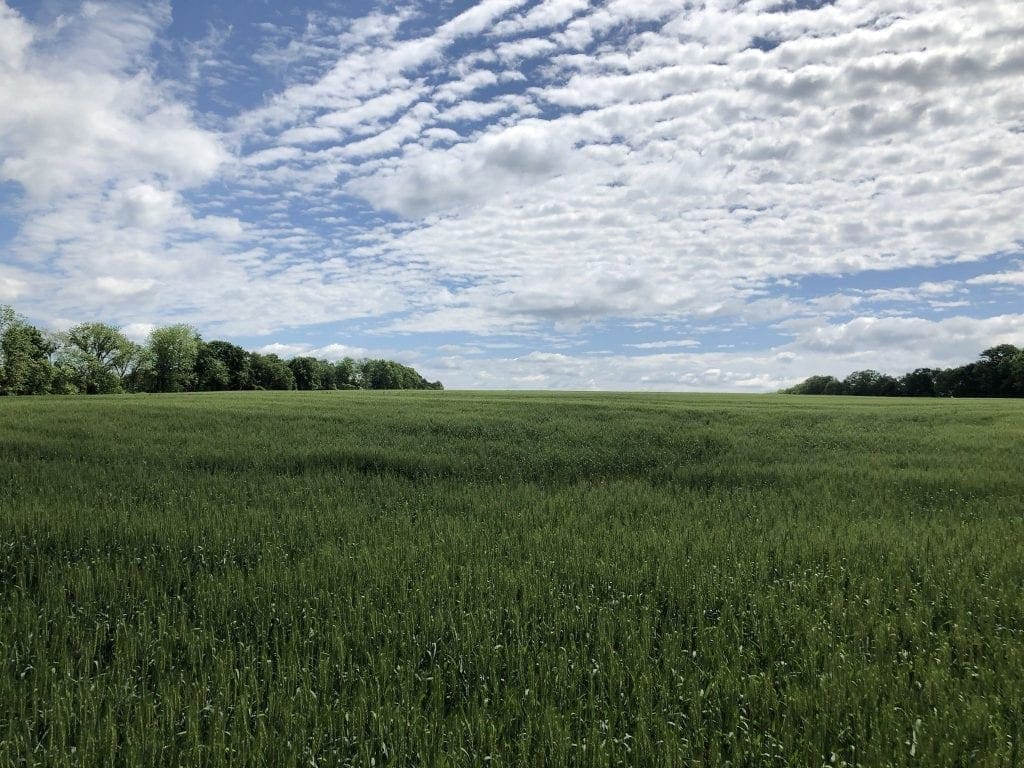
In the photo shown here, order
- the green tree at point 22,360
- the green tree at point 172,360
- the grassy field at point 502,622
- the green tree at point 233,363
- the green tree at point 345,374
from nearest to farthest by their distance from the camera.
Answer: the grassy field at point 502,622 → the green tree at point 22,360 → the green tree at point 172,360 → the green tree at point 233,363 → the green tree at point 345,374

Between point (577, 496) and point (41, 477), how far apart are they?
11.5 metres

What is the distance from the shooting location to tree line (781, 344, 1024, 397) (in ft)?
304

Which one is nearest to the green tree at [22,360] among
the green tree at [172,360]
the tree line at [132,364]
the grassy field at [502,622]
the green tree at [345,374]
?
the tree line at [132,364]

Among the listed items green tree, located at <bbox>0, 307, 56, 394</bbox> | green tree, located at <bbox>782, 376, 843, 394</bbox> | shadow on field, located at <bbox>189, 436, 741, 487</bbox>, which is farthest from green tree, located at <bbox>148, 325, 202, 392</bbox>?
green tree, located at <bbox>782, 376, 843, 394</bbox>

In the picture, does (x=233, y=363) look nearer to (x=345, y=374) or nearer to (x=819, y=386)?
(x=345, y=374)

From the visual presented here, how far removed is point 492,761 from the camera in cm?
→ 396

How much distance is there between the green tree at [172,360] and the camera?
102 m

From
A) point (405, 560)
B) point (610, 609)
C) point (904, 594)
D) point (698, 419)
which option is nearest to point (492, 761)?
point (610, 609)

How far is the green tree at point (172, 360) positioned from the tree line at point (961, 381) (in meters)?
116

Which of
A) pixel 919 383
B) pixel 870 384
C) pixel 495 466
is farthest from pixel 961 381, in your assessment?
pixel 495 466

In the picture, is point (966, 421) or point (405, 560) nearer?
point (405, 560)

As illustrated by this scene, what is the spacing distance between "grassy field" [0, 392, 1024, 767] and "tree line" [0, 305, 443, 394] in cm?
8837

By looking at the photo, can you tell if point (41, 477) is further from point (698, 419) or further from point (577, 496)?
point (698, 419)

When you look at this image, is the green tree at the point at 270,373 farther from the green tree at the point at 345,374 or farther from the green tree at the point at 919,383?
the green tree at the point at 919,383
